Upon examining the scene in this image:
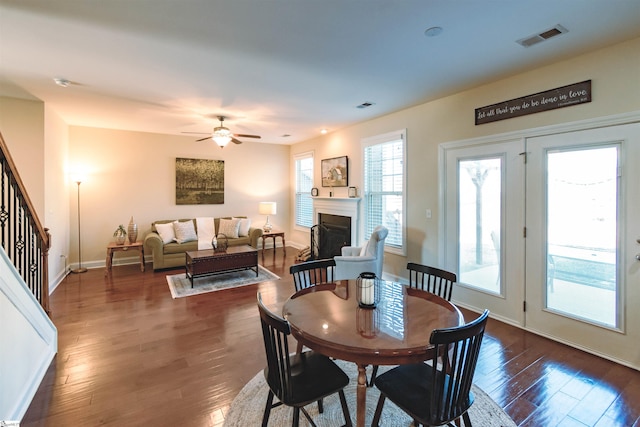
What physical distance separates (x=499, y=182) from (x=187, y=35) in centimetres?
349

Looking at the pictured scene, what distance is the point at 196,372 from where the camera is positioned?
2494mm

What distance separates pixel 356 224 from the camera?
5.53 metres

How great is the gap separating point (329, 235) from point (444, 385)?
483cm

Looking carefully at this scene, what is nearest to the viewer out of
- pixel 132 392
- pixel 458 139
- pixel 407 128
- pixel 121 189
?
pixel 132 392

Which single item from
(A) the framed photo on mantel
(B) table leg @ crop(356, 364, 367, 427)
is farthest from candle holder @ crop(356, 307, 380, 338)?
(A) the framed photo on mantel

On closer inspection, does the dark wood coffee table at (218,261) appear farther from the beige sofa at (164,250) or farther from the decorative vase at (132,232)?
the decorative vase at (132,232)

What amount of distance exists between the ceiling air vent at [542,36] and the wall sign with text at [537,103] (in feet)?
2.24

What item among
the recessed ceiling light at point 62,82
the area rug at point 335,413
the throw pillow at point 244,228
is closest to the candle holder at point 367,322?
the area rug at point 335,413

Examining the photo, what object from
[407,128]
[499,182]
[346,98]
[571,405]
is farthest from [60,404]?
[407,128]

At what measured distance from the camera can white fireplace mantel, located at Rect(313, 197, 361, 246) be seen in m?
5.52

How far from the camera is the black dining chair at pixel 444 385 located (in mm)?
1378

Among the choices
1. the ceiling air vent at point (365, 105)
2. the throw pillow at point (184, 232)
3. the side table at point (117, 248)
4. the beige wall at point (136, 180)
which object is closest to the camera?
the ceiling air vent at point (365, 105)

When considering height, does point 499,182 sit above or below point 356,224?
above

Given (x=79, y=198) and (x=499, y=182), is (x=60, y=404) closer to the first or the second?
(x=499, y=182)
